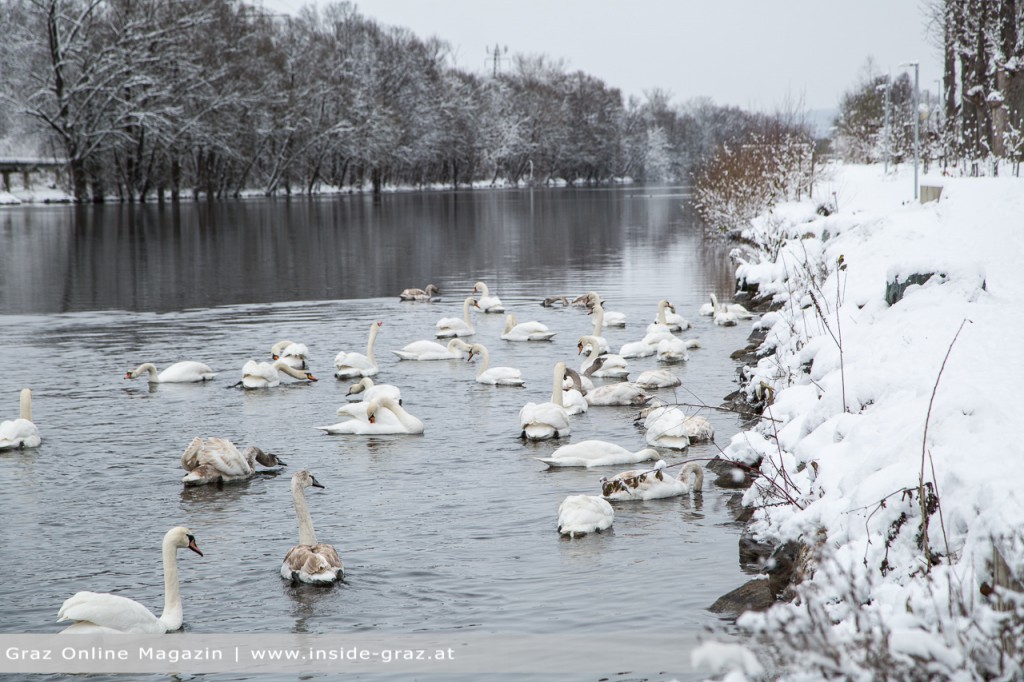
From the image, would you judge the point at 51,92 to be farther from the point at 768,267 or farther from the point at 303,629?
the point at 303,629

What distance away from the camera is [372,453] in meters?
11.1

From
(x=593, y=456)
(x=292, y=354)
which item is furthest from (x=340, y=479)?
(x=292, y=354)

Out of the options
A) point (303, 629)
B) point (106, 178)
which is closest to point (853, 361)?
point (303, 629)

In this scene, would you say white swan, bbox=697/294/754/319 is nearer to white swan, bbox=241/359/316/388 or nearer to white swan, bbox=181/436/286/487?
white swan, bbox=241/359/316/388

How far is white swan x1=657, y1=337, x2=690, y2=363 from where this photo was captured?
51.6 ft

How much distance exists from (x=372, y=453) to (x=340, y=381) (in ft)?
13.0

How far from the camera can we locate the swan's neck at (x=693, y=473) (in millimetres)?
9359

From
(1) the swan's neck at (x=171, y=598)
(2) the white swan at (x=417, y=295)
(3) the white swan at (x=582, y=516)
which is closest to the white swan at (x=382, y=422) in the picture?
(3) the white swan at (x=582, y=516)

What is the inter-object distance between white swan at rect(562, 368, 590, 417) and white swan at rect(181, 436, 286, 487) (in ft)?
12.4

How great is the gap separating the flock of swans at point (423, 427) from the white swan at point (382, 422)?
1 cm

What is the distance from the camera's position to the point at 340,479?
10.1m

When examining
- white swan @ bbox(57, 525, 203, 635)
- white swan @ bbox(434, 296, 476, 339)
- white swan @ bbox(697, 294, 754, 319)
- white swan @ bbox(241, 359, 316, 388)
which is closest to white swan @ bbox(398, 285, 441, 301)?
white swan @ bbox(434, 296, 476, 339)

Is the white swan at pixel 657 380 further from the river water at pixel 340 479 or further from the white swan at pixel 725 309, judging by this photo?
the white swan at pixel 725 309

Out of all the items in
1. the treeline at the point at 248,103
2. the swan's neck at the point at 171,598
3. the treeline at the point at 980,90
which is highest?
the treeline at the point at 248,103
